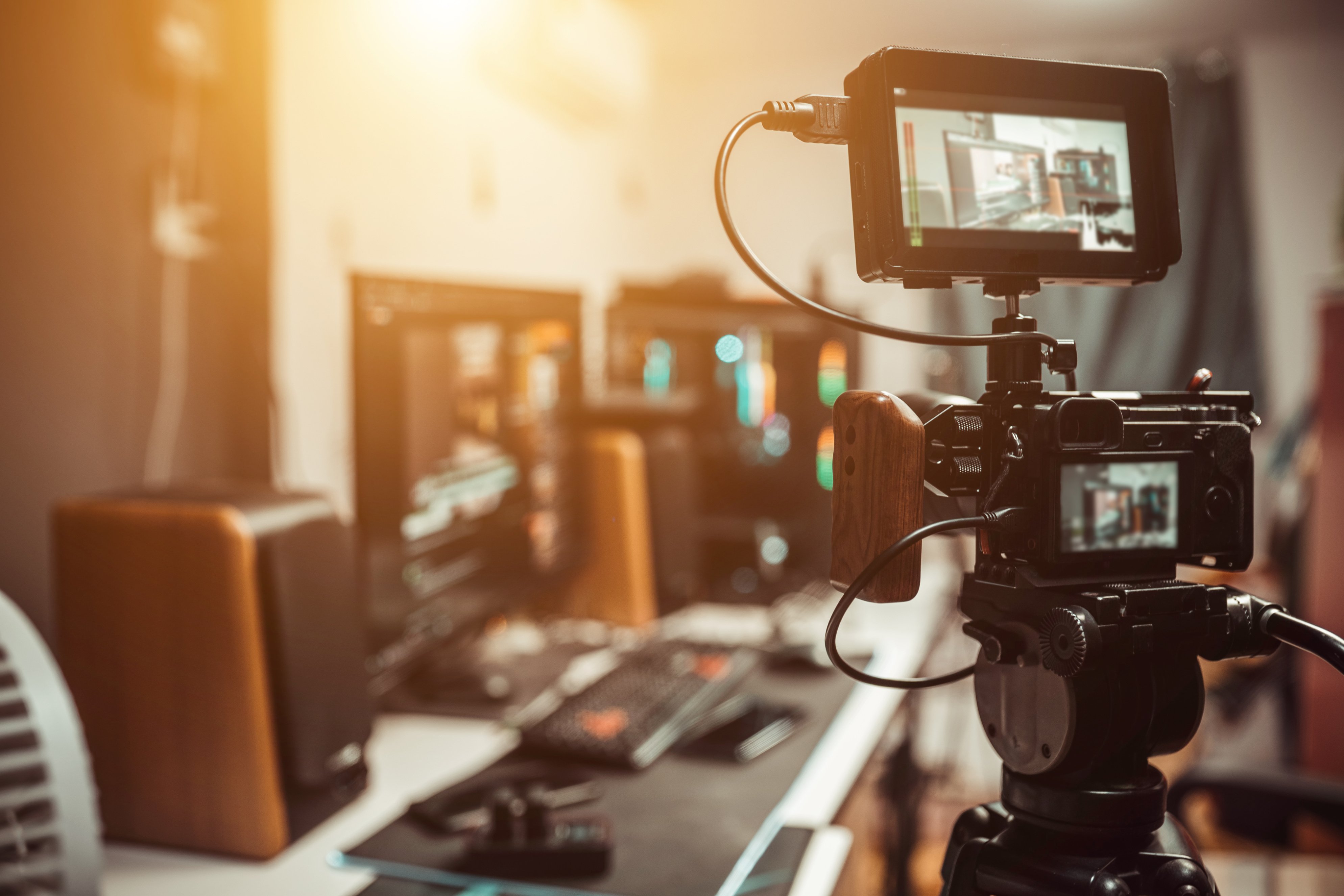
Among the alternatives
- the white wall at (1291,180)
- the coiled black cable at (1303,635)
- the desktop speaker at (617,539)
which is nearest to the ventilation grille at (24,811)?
the coiled black cable at (1303,635)

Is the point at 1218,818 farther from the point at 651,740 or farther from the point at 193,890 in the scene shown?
the point at 193,890

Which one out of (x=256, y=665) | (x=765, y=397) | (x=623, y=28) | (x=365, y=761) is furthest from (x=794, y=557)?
(x=623, y=28)

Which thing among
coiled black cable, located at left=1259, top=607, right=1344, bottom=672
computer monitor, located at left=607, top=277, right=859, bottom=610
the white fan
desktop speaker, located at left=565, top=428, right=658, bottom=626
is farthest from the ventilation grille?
computer monitor, located at left=607, top=277, right=859, bottom=610

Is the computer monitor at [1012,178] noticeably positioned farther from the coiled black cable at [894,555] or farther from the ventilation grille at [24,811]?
the ventilation grille at [24,811]

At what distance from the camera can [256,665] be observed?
825 millimetres

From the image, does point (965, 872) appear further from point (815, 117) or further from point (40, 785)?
point (40, 785)

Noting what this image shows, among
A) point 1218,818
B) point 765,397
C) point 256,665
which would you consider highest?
point 765,397

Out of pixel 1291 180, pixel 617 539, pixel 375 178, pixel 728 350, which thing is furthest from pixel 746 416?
pixel 1291 180

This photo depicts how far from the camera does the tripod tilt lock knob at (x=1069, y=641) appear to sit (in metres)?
0.45

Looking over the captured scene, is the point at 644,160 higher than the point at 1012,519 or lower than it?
higher

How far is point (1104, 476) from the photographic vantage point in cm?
48

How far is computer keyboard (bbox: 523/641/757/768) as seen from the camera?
1.00 meters

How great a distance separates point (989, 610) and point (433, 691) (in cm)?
90

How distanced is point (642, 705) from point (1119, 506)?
719 mm
